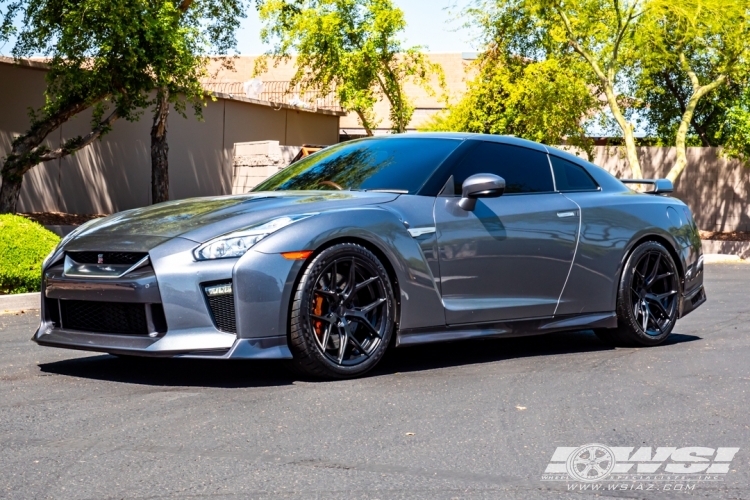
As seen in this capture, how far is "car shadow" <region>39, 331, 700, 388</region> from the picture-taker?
19.7 ft

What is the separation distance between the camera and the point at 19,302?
32.2ft

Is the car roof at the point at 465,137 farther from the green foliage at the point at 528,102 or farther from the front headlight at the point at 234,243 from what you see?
the green foliage at the point at 528,102

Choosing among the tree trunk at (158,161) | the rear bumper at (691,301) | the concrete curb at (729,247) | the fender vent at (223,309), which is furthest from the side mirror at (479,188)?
the concrete curb at (729,247)

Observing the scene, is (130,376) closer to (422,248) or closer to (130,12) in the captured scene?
(422,248)

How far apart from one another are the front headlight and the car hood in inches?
1.8

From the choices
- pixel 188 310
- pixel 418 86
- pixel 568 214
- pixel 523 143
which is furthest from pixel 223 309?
pixel 418 86

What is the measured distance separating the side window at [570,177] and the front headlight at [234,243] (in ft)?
8.43

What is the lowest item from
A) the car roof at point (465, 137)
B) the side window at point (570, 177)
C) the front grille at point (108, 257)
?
the front grille at point (108, 257)

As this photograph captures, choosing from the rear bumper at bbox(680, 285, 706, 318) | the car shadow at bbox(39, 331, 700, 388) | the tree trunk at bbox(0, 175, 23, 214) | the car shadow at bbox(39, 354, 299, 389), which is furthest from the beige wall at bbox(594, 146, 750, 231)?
the car shadow at bbox(39, 354, 299, 389)

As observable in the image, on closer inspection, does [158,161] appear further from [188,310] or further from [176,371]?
[188,310]

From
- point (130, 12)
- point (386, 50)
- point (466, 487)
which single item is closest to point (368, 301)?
point (466, 487)

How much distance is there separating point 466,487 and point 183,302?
84.5 inches

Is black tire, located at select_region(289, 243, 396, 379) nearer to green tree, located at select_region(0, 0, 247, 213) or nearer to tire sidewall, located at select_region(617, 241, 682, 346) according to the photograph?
tire sidewall, located at select_region(617, 241, 682, 346)

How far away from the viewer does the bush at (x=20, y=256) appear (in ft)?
33.7
